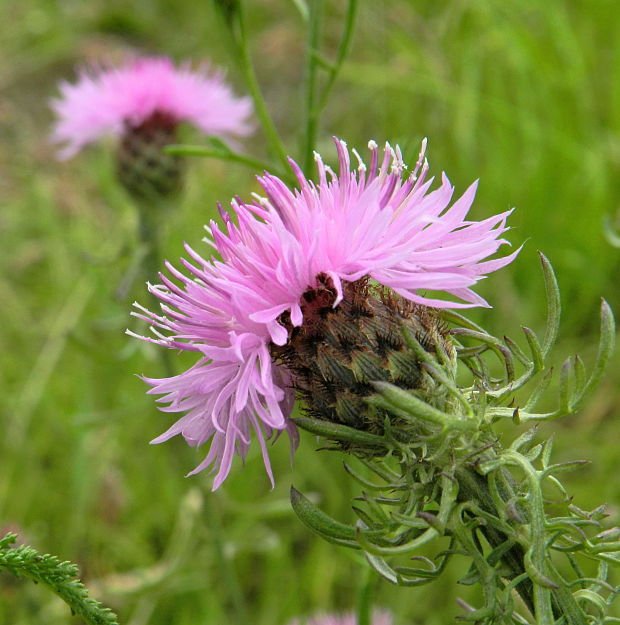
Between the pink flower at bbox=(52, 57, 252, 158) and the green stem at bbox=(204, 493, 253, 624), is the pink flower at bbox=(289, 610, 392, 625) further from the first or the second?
the pink flower at bbox=(52, 57, 252, 158)

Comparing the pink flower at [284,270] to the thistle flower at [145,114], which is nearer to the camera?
the pink flower at [284,270]

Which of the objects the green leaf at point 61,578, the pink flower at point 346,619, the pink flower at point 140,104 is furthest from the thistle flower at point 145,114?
the green leaf at point 61,578

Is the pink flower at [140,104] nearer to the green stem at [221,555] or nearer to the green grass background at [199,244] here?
the green grass background at [199,244]

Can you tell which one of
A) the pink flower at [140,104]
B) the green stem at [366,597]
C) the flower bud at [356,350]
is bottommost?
the green stem at [366,597]

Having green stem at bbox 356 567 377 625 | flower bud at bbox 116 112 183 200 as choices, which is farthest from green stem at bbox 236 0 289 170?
flower bud at bbox 116 112 183 200

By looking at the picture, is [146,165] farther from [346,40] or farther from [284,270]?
[284,270]

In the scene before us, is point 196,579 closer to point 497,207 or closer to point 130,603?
point 130,603

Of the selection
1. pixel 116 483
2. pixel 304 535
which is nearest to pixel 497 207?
pixel 304 535

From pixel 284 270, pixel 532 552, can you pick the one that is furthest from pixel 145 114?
pixel 532 552
